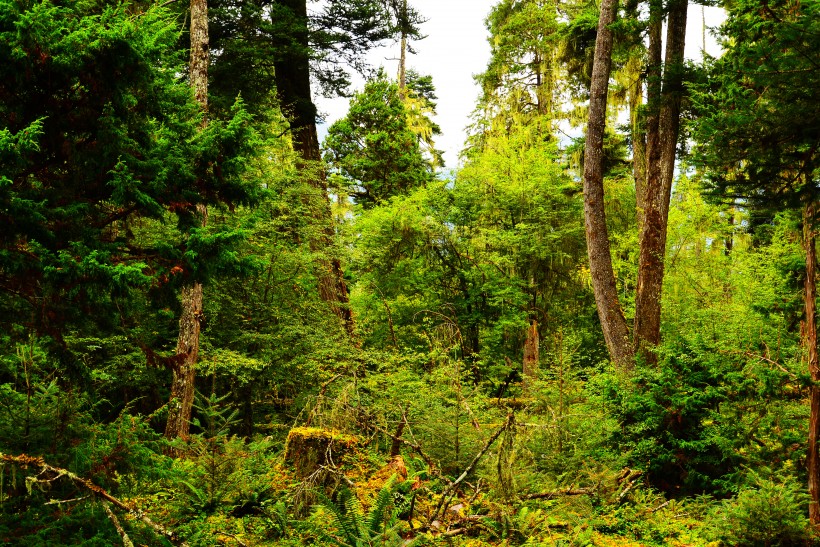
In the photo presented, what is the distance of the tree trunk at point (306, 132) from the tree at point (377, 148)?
803 cm

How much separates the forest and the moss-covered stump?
0.03 metres

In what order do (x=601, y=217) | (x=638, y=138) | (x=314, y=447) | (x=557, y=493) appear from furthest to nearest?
(x=638, y=138) < (x=601, y=217) < (x=314, y=447) < (x=557, y=493)

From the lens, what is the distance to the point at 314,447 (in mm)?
6410

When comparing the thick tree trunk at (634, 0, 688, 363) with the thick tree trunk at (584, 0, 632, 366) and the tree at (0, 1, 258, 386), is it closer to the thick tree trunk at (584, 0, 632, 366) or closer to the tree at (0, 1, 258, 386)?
the thick tree trunk at (584, 0, 632, 366)

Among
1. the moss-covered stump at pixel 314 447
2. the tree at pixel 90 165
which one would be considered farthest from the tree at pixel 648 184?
the tree at pixel 90 165

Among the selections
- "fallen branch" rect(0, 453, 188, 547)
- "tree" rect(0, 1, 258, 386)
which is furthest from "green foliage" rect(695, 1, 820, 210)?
"fallen branch" rect(0, 453, 188, 547)

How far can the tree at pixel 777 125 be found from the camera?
17.0 feet

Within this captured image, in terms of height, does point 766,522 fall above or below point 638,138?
below

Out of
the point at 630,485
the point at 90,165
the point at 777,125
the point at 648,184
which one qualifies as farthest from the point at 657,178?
the point at 90,165

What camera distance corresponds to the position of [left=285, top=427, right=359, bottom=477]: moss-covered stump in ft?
20.7

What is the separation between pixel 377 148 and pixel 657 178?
485 inches

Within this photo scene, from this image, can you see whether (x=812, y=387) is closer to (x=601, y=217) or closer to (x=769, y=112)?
(x=769, y=112)

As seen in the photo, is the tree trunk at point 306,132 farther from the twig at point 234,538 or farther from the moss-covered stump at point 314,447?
the twig at point 234,538

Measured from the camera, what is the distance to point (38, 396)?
4426 mm
